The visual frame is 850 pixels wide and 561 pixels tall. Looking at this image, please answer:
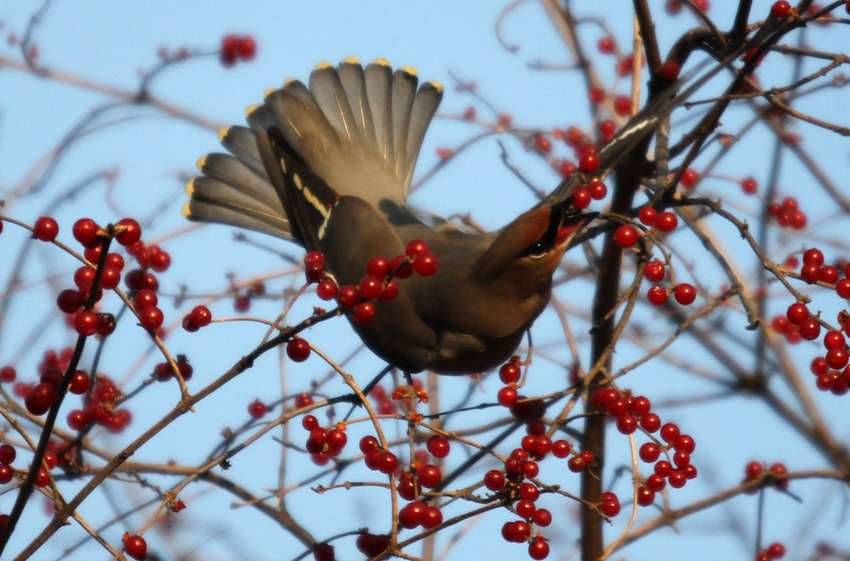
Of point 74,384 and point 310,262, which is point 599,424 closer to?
point 310,262

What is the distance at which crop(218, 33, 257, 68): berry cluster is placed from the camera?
4.39 m

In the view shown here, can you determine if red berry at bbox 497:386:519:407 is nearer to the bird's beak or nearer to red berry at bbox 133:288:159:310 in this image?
the bird's beak

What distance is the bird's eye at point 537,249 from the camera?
114 inches

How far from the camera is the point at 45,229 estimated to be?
5.78 feet

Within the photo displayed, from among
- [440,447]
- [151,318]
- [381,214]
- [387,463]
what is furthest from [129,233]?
[381,214]

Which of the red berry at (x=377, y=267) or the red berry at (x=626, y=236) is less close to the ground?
the red berry at (x=626, y=236)

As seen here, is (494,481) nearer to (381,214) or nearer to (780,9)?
(780,9)

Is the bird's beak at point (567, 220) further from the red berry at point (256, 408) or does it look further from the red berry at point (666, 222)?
the red berry at point (256, 408)

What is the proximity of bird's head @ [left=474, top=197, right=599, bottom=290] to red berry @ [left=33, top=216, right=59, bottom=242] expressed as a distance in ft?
4.56

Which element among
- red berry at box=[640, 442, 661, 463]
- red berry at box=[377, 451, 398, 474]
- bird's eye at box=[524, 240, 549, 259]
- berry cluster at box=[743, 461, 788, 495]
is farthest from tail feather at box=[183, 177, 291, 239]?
red berry at box=[377, 451, 398, 474]

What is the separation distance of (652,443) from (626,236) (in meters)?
0.54

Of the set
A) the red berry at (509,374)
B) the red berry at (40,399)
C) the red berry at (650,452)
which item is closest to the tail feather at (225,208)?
the red berry at (509,374)

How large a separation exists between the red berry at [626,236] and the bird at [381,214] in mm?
266

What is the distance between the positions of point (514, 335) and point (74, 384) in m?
1.57
